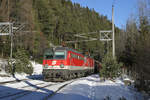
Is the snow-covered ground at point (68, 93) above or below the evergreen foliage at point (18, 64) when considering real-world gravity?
below

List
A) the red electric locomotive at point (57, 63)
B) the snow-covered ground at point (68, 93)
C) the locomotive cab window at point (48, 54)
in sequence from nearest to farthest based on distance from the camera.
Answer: the snow-covered ground at point (68, 93)
the red electric locomotive at point (57, 63)
the locomotive cab window at point (48, 54)

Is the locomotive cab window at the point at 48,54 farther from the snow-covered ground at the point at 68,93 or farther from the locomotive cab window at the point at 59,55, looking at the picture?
the snow-covered ground at the point at 68,93

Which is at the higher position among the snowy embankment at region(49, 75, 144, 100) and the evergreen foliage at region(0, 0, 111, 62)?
the evergreen foliage at region(0, 0, 111, 62)

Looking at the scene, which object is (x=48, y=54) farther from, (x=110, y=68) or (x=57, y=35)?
(x=57, y=35)

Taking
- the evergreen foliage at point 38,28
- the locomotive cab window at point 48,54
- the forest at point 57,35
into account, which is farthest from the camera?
the evergreen foliage at point 38,28

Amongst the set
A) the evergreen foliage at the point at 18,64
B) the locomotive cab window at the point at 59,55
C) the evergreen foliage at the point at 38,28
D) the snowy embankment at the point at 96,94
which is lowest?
the snowy embankment at the point at 96,94

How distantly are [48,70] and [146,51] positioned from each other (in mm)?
9238

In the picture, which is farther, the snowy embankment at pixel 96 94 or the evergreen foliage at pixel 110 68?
the evergreen foliage at pixel 110 68

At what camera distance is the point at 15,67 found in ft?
88.8

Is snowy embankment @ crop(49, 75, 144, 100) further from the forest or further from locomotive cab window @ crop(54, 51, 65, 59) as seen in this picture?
locomotive cab window @ crop(54, 51, 65, 59)

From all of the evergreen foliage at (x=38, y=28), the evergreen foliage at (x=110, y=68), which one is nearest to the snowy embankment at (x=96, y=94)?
the evergreen foliage at (x=110, y=68)

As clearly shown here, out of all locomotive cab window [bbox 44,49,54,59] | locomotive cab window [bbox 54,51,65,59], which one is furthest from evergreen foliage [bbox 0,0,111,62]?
locomotive cab window [bbox 54,51,65,59]

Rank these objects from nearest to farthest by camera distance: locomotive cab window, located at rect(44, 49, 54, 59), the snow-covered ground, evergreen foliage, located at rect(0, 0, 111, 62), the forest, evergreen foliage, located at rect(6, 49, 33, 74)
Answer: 1. the snow-covered ground
2. the forest
3. locomotive cab window, located at rect(44, 49, 54, 59)
4. evergreen foliage, located at rect(6, 49, 33, 74)
5. evergreen foliage, located at rect(0, 0, 111, 62)

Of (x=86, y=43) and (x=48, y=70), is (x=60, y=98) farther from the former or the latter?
(x=86, y=43)
